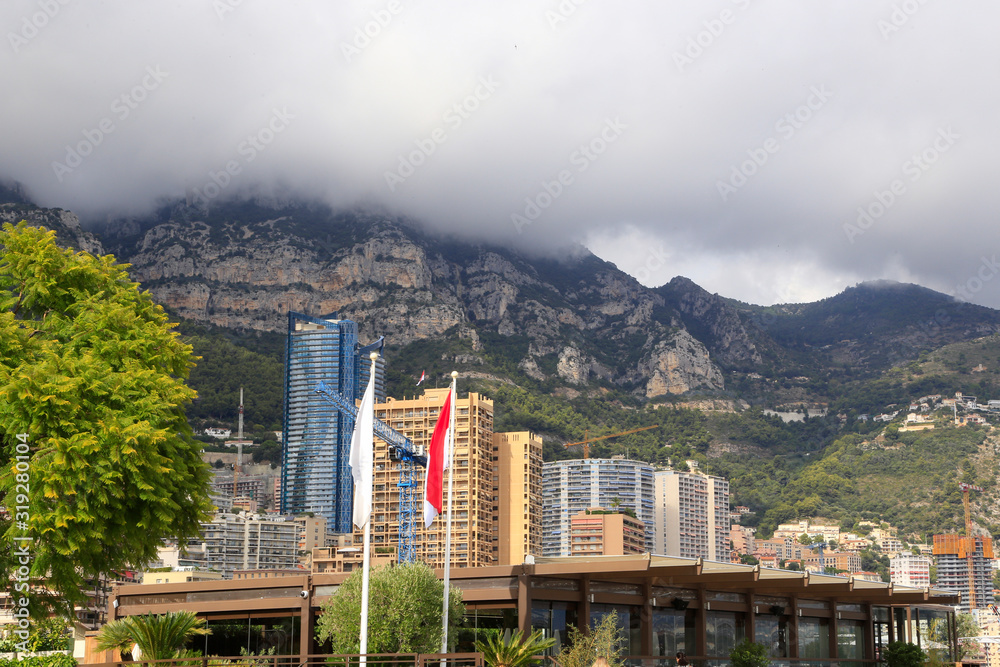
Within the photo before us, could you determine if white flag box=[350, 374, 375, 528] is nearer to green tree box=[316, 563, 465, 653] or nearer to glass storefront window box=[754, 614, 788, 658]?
green tree box=[316, 563, 465, 653]

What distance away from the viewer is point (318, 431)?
18775 cm

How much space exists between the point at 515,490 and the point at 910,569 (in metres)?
79.8

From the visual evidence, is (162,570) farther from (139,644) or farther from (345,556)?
(139,644)

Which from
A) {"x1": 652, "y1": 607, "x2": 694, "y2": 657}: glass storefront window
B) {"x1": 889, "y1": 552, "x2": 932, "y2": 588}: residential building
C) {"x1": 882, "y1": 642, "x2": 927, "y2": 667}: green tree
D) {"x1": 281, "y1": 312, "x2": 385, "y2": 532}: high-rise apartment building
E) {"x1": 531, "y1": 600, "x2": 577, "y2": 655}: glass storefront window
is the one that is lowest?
{"x1": 889, "y1": 552, "x2": 932, "y2": 588}: residential building

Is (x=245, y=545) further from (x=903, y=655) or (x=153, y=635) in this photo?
(x=153, y=635)

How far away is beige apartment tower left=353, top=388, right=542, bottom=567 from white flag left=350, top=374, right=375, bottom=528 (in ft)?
374

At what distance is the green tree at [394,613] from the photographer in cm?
2453

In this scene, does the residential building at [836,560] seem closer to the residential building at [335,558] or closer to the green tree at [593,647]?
the residential building at [335,558]

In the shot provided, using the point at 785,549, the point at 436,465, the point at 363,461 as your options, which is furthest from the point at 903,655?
the point at 785,549

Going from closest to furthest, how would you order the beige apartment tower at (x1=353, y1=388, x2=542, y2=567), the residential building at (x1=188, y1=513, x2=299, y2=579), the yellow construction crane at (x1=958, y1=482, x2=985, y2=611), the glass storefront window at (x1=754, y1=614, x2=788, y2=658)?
the glass storefront window at (x1=754, y1=614, x2=788, y2=658)
the beige apartment tower at (x1=353, y1=388, x2=542, y2=567)
the residential building at (x1=188, y1=513, x2=299, y2=579)
the yellow construction crane at (x1=958, y1=482, x2=985, y2=611)

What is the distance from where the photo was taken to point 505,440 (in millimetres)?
146625

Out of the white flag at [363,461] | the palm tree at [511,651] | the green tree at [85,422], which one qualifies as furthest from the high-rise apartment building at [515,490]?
the white flag at [363,461]

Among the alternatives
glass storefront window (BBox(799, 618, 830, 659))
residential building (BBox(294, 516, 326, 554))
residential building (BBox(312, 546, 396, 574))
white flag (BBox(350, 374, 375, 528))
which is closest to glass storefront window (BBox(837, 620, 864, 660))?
glass storefront window (BBox(799, 618, 830, 659))

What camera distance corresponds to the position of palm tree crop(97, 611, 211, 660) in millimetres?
22734
